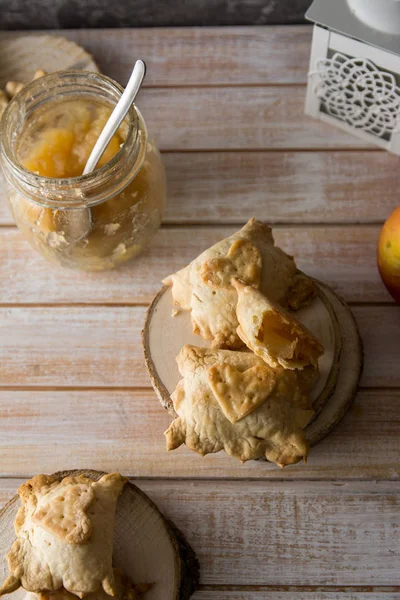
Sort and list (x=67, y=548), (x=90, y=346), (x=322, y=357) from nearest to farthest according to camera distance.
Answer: (x=67, y=548) → (x=322, y=357) → (x=90, y=346)

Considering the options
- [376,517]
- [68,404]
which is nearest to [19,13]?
[68,404]

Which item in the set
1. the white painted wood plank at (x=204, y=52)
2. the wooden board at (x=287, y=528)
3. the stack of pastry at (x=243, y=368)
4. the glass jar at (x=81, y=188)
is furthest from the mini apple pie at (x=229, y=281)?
the white painted wood plank at (x=204, y=52)

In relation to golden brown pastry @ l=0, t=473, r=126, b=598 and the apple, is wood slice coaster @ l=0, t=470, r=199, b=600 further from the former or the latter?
the apple

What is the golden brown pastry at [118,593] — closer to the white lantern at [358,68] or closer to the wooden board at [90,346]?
the wooden board at [90,346]

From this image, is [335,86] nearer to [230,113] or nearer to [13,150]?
[230,113]

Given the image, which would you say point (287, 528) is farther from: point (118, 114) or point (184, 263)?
point (118, 114)

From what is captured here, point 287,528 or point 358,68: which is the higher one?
point 358,68

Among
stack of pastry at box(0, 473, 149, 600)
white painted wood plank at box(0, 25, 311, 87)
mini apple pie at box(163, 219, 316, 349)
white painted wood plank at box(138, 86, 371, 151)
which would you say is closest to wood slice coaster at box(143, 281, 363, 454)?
mini apple pie at box(163, 219, 316, 349)

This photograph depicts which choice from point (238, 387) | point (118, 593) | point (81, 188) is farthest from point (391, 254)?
point (118, 593)
